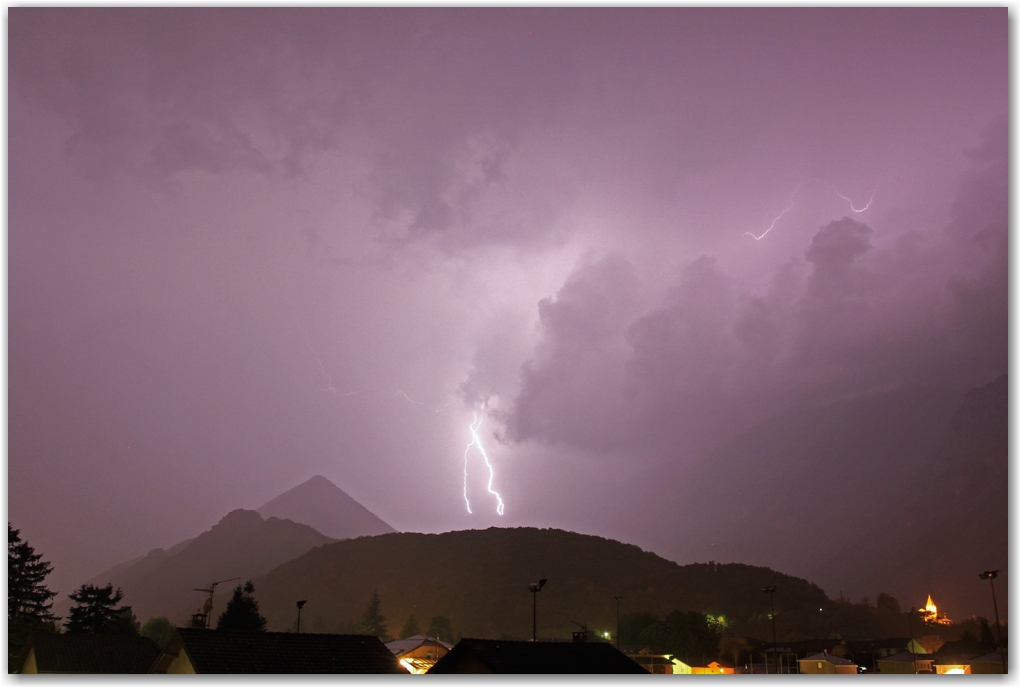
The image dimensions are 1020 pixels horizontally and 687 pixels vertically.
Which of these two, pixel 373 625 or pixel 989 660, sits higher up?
pixel 373 625

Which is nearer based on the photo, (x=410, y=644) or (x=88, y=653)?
(x=88, y=653)

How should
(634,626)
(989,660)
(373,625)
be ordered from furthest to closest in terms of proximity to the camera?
1. (634,626)
2. (373,625)
3. (989,660)

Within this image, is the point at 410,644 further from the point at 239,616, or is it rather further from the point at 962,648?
the point at 962,648

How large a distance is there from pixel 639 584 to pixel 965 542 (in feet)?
98.4

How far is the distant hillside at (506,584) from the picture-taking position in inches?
2601

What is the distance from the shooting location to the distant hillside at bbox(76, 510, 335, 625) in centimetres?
9645

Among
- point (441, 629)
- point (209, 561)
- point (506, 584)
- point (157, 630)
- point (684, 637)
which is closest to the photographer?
point (157, 630)

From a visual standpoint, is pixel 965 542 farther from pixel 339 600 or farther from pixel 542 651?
pixel 542 651

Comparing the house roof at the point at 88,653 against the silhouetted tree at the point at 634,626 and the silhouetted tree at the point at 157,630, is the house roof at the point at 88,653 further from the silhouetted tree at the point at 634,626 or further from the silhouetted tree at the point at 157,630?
the silhouetted tree at the point at 634,626

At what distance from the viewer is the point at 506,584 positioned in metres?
73.4

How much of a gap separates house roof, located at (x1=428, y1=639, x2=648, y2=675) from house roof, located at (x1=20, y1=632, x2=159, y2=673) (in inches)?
249

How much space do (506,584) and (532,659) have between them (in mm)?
66239

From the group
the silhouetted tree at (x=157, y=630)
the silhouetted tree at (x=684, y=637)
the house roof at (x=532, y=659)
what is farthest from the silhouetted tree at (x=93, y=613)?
the silhouetted tree at (x=684, y=637)

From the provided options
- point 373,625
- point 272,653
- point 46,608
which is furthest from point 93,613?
point 373,625
